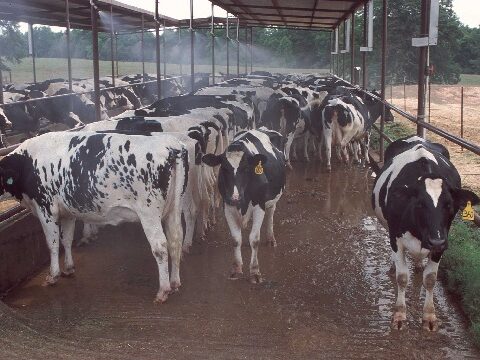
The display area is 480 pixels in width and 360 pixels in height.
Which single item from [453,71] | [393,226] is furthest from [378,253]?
[453,71]

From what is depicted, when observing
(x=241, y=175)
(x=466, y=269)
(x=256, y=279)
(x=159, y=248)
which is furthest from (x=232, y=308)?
(x=466, y=269)

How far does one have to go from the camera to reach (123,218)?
5.56m

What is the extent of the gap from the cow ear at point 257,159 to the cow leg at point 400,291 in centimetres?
165

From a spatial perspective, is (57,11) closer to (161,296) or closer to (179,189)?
(179,189)

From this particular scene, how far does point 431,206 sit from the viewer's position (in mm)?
4406

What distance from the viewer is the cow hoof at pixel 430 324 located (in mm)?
4734

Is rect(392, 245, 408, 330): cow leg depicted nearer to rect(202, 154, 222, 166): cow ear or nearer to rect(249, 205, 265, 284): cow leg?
rect(249, 205, 265, 284): cow leg

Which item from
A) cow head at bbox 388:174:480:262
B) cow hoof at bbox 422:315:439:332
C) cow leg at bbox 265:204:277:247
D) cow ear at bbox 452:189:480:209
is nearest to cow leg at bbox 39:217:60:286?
cow leg at bbox 265:204:277:247

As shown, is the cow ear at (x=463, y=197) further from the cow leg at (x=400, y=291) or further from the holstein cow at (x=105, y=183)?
the holstein cow at (x=105, y=183)

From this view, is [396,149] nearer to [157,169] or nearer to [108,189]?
[157,169]

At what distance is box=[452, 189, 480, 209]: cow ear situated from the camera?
14.7 ft

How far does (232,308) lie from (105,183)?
1683 millimetres

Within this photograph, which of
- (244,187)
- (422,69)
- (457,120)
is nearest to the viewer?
(244,187)

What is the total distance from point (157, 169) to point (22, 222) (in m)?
1.97
